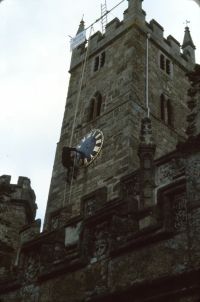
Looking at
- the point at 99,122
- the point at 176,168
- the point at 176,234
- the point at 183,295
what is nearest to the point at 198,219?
the point at 176,234

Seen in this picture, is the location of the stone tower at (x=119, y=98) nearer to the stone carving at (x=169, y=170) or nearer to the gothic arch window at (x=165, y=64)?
the gothic arch window at (x=165, y=64)

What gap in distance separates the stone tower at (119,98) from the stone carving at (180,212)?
363 inches

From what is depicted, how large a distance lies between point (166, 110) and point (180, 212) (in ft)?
47.1

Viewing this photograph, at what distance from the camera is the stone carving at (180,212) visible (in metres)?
5.45

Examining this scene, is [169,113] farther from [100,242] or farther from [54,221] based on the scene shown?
[100,242]

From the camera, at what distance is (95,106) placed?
1978 cm

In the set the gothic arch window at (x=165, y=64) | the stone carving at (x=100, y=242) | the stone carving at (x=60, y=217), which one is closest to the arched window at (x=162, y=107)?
the gothic arch window at (x=165, y=64)

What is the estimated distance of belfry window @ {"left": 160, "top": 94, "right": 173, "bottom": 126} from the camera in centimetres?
1933

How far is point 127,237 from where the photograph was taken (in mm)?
5996

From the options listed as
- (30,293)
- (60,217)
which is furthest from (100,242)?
(60,217)

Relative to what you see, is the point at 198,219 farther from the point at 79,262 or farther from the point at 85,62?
the point at 85,62

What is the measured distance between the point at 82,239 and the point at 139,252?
1169 mm

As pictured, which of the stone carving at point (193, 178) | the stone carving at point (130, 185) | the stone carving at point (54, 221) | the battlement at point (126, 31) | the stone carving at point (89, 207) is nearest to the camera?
the stone carving at point (193, 178)

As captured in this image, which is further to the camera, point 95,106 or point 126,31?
point 126,31
